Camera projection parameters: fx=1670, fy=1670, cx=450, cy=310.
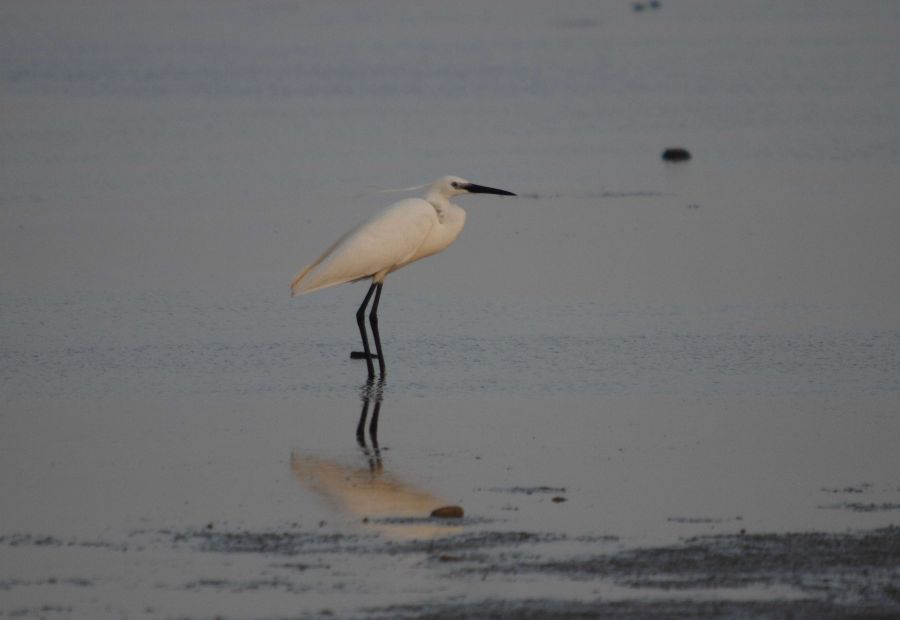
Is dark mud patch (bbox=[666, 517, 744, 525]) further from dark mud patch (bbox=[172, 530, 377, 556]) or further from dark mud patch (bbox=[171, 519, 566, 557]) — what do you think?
dark mud patch (bbox=[172, 530, 377, 556])

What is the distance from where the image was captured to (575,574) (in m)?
6.19

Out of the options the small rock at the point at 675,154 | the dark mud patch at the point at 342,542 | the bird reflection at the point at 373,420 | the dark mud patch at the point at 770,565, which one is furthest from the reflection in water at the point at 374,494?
the small rock at the point at 675,154

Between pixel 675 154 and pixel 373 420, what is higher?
pixel 675 154

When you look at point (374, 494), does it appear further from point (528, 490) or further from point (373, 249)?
point (373, 249)

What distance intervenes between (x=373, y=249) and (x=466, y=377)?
1409 millimetres

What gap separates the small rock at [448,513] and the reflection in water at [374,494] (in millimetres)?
49

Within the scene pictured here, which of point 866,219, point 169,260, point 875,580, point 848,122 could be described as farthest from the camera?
point 848,122

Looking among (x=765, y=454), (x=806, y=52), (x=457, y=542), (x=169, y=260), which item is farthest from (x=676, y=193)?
(x=806, y=52)

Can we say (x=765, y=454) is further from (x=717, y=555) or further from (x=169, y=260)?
(x=169, y=260)

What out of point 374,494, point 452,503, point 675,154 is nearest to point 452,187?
point 374,494

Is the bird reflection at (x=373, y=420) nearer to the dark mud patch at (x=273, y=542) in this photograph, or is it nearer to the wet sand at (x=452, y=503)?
the wet sand at (x=452, y=503)

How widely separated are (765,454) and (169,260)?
8270mm

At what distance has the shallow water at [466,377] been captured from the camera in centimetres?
632

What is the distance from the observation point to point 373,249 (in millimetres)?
11266
